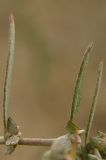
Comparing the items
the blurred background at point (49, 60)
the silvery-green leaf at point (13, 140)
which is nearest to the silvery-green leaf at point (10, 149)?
the silvery-green leaf at point (13, 140)

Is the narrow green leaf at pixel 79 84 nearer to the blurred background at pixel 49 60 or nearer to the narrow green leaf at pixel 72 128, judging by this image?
the narrow green leaf at pixel 72 128

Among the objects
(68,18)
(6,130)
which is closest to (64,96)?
(68,18)

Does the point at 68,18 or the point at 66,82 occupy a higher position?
the point at 68,18

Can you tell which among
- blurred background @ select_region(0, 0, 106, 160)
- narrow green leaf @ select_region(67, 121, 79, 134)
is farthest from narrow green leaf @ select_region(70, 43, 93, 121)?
blurred background @ select_region(0, 0, 106, 160)

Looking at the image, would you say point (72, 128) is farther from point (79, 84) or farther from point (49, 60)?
point (49, 60)

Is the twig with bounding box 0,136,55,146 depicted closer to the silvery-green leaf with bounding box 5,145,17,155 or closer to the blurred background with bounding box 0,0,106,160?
the silvery-green leaf with bounding box 5,145,17,155

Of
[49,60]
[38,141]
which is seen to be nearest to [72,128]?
[38,141]

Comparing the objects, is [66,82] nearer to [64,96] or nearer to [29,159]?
[64,96]

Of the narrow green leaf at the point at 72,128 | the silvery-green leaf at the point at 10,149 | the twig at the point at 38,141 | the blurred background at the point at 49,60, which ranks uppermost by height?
the narrow green leaf at the point at 72,128
